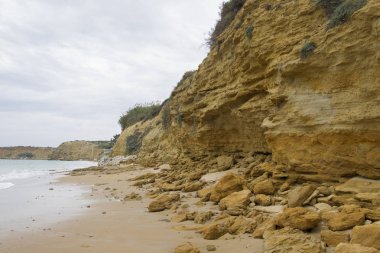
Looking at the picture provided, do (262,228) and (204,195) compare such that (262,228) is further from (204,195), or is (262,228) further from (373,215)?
(204,195)

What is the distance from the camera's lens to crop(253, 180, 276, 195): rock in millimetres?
7586

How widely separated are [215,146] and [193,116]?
1.96 meters

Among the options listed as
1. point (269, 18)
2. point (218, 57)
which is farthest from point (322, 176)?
point (218, 57)

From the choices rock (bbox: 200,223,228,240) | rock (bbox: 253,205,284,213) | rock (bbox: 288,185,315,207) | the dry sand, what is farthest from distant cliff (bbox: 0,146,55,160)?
rock (bbox: 288,185,315,207)

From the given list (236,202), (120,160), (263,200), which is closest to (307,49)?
(263,200)

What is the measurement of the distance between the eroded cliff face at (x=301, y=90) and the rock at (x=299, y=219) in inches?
67.6

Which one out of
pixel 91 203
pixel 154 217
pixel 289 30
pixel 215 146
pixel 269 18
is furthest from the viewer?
pixel 215 146

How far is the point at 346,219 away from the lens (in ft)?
16.2

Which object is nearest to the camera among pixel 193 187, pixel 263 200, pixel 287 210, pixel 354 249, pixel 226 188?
pixel 354 249

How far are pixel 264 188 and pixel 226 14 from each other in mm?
10078

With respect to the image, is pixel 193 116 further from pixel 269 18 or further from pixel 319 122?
pixel 319 122

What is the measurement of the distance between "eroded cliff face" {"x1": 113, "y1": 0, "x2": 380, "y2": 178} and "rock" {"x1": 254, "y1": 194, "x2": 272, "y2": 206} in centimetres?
95

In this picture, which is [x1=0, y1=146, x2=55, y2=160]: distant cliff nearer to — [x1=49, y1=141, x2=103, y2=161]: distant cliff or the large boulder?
[x1=49, y1=141, x2=103, y2=161]: distant cliff

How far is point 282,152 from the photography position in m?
7.92
